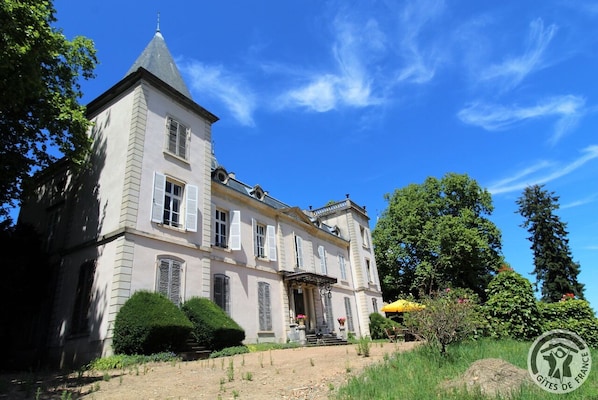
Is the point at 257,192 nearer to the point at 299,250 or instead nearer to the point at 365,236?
the point at 299,250

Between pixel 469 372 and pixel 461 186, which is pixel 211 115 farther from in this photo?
pixel 461 186

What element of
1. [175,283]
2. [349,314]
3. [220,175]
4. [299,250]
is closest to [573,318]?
[175,283]

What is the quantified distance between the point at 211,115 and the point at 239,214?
15.4 ft

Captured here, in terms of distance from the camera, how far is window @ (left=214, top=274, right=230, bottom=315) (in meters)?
15.2

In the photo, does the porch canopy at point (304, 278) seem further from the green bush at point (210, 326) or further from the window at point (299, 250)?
the green bush at point (210, 326)

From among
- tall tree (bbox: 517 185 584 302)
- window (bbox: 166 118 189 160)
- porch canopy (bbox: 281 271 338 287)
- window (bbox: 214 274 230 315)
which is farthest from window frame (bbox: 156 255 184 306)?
tall tree (bbox: 517 185 584 302)

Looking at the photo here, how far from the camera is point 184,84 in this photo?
56.3 feet

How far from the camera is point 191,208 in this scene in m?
14.3

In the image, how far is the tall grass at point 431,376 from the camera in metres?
4.94

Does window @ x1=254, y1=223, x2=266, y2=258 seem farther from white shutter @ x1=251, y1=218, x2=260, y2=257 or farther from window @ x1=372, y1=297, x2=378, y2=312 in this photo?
window @ x1=372, y1=297, x2=378, y2=312

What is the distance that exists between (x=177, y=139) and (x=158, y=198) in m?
2.97

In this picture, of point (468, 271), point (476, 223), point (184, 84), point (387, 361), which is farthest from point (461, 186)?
point (387, 361)

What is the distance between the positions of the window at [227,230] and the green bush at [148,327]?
530 cm

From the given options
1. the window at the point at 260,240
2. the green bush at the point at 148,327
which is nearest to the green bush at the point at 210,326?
the green bush at the point at 148,327
